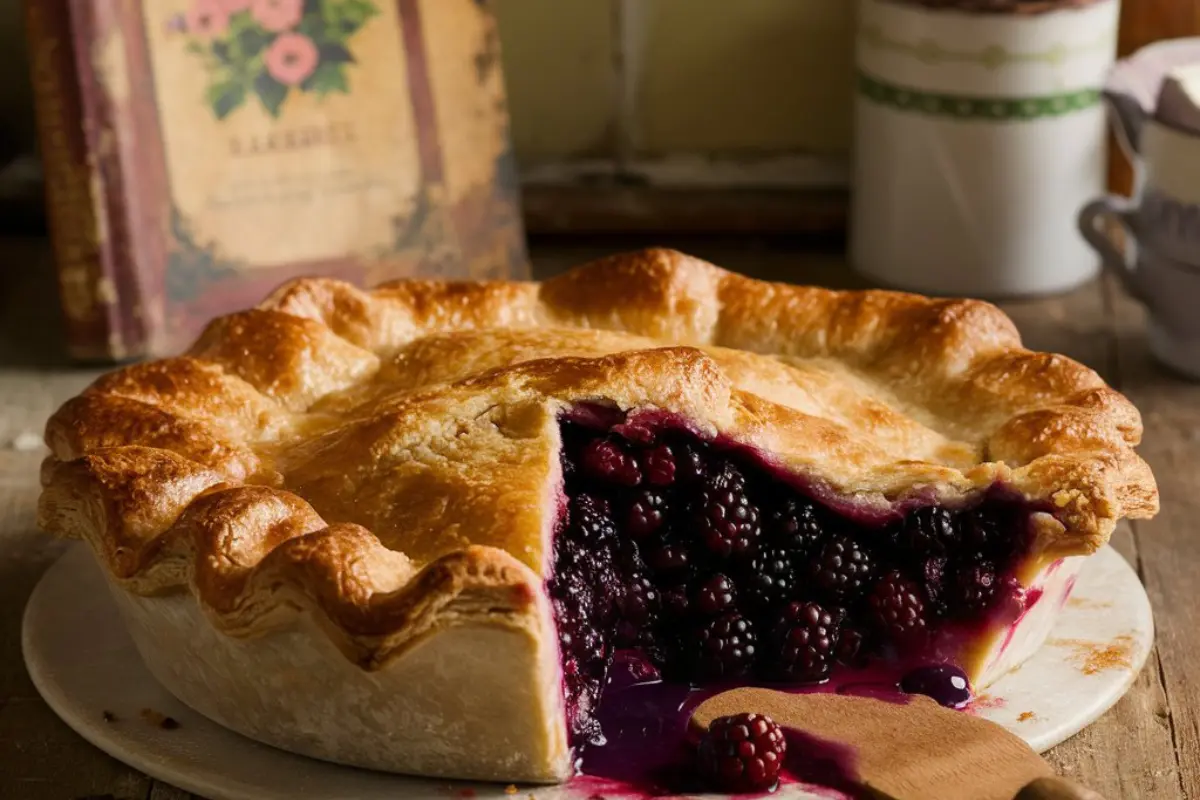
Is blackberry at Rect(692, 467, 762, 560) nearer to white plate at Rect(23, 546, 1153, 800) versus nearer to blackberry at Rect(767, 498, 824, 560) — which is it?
blackberry at Rect(767, 498, 824, 560)

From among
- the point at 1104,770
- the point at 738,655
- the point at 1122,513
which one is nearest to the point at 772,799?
the point at 738,655

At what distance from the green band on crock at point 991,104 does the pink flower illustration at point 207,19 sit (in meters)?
1.37

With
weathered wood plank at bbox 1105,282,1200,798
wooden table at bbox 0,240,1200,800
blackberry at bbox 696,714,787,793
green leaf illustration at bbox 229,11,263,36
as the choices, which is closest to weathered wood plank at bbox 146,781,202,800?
wooden table at bbox 0,240,1200,800

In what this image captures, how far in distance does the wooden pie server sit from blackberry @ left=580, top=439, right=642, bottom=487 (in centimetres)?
31

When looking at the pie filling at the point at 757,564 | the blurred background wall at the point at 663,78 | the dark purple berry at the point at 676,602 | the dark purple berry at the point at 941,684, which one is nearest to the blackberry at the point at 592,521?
the pie filling at the point at 757,564

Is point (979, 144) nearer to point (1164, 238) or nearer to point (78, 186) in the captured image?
point (1164, 238)

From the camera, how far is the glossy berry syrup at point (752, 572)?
89.8 inches

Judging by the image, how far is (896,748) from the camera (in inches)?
82.0

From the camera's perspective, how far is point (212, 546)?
2.07m

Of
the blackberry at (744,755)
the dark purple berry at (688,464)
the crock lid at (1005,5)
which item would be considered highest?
the crock lid at (1005,5)

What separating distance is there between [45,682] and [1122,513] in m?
1.43

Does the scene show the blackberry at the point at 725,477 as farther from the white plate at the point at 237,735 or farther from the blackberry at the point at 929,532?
the white plate at the point at 237,735

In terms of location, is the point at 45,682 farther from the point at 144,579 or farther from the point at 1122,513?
the point at 1122,513

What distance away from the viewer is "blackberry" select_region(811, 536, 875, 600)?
90.7 inches
